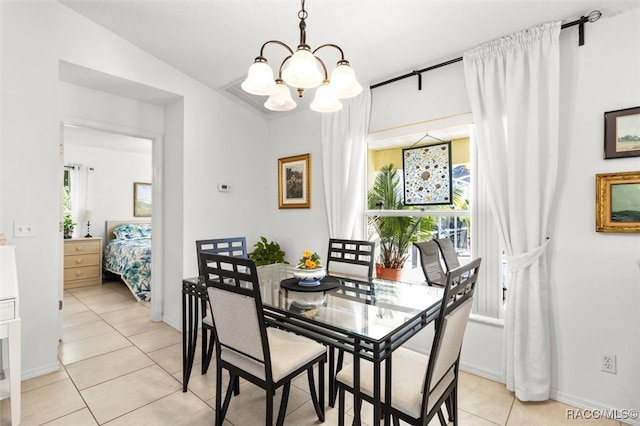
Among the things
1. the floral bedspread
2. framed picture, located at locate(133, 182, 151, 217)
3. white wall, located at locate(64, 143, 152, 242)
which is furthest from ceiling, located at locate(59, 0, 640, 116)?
framed picture, located at locate(133, 182, 151, 217)

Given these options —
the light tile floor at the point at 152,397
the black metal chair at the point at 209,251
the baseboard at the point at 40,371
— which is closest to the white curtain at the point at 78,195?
the light tile floor at the point at 152,397

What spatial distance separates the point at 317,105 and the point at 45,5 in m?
2.38

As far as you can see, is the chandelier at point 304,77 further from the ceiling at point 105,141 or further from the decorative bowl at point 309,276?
the ceiling at point 105,141

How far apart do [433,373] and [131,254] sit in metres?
4.61

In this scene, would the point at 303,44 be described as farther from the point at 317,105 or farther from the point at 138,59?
the point at 138,59

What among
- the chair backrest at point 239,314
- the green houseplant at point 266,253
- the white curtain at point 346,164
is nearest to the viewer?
the chair backrest at point 239,314

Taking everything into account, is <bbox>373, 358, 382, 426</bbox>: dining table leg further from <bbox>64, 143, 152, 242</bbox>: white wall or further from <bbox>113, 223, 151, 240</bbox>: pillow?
<bbox>113, 223, 151, 240</bbox>: pillow

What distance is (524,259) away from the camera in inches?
84.8

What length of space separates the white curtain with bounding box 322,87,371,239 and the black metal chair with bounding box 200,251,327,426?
1.61 metres

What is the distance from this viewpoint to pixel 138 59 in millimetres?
2994

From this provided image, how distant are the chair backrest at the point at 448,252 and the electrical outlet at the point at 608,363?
1.01 metres

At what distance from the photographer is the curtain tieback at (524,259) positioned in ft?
6.96

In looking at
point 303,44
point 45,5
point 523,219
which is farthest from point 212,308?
point 45,5

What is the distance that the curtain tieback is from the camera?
2.12 metres
